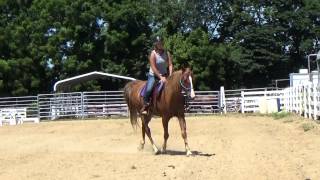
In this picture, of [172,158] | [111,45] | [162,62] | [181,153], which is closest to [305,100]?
[181,153]

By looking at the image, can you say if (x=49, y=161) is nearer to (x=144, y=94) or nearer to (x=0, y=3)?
(x=144, y=94)

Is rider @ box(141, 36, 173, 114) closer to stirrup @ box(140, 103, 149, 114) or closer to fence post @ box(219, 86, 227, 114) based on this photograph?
stirrup @ box(140, 103, 149, 114)

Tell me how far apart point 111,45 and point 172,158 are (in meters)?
45.6

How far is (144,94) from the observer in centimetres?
1401

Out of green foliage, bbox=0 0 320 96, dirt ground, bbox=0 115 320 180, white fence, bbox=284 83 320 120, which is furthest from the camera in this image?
green foliage, bbox=0 0 320 96

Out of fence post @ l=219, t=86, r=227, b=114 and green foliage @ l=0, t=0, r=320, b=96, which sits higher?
green foliage @ l=0, t=0, r=320, b=96

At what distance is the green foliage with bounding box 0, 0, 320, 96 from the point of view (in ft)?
185

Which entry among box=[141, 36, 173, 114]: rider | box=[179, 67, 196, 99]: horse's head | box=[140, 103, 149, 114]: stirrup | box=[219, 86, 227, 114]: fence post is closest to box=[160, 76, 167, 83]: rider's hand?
box=[141, 36, 173, 114]: rider

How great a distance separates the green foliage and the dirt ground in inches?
1427

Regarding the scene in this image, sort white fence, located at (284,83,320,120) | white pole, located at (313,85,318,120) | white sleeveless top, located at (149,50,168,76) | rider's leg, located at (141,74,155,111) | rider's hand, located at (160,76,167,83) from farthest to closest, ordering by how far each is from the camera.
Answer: white fence, located at (284,83,320,120), white pole, located at (313,85,318,120), rider's leg, located at (141,74,155,111), white sleeveless top, located at (149,50,168,76), rider's hand, located at (160,76,167,83)

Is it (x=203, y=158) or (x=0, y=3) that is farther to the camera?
(x=0, y=3)

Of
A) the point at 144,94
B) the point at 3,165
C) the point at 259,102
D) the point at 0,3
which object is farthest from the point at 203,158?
the point at 0,3

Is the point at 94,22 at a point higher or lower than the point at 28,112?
higher

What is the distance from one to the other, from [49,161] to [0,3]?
50408mm
